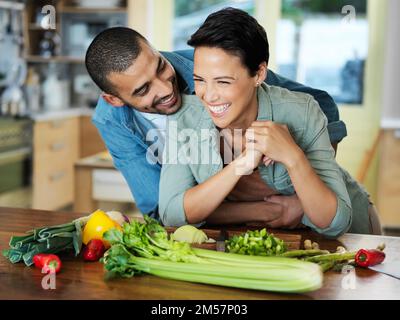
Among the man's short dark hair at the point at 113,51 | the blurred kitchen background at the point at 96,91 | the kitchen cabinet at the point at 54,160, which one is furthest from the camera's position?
the kitchen cabinet at the point at 54,160

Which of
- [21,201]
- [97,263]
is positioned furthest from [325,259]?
[21,201]

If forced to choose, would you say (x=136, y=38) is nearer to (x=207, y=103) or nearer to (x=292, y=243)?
(x=207, y=103)

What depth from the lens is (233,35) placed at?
1.39 m

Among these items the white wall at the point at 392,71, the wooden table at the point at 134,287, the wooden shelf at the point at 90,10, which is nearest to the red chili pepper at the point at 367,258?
the wooden table at the point at 134,287

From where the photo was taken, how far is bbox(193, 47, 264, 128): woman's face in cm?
139

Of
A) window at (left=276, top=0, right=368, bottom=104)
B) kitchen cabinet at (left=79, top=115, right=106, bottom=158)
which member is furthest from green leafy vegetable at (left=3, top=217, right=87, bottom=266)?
kitchen cabinet at (left=79, top=115, right=106, bottom=158)

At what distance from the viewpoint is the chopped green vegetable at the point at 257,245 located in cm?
112

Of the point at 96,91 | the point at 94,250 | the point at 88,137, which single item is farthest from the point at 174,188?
the point at 96,91

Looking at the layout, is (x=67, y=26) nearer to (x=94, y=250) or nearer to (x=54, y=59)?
(x=54, y=59)

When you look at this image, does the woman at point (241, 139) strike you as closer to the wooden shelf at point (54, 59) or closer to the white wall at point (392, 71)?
the white wall at point (392, 71)

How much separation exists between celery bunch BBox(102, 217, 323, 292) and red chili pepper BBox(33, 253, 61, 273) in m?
0.09

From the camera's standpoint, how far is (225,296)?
1.01 meters

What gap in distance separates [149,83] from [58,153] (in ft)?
10.5

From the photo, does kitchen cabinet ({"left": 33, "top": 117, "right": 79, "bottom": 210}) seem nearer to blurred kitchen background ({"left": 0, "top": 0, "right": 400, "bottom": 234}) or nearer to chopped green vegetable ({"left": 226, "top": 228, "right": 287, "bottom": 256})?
blurred kitchen background ({"left": 0, "top": 0, "right": 400, "bottom": 234})
